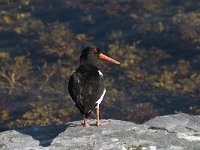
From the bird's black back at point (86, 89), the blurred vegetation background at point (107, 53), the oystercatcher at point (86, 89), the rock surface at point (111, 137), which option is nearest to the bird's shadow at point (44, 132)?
the rock surface at point (111, 137)

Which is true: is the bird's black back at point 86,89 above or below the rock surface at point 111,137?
above

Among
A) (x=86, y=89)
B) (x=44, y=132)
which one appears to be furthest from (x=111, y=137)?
(x=44, y=132)

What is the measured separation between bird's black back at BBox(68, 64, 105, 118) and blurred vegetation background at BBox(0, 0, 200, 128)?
5.06 m

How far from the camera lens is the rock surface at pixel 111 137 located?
26.6 ft

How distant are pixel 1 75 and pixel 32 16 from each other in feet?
14.4

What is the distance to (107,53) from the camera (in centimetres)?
1744

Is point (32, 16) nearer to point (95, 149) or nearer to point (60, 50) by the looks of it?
point (60, 50)

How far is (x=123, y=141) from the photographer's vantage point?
8.25 meters

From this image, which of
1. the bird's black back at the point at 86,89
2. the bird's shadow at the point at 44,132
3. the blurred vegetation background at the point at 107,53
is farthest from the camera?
the blurred vegetation background at the point at 107,53

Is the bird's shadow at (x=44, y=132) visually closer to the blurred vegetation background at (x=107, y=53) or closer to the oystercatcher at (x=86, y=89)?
the oystercatcher at (x=86, y=89)

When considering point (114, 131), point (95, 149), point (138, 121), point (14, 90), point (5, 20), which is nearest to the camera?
point (95, 149)

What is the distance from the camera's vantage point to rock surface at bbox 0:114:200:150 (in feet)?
26.6

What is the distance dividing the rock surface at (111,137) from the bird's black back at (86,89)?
512 millimetres

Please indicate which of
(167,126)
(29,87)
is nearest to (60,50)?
(29,87)
